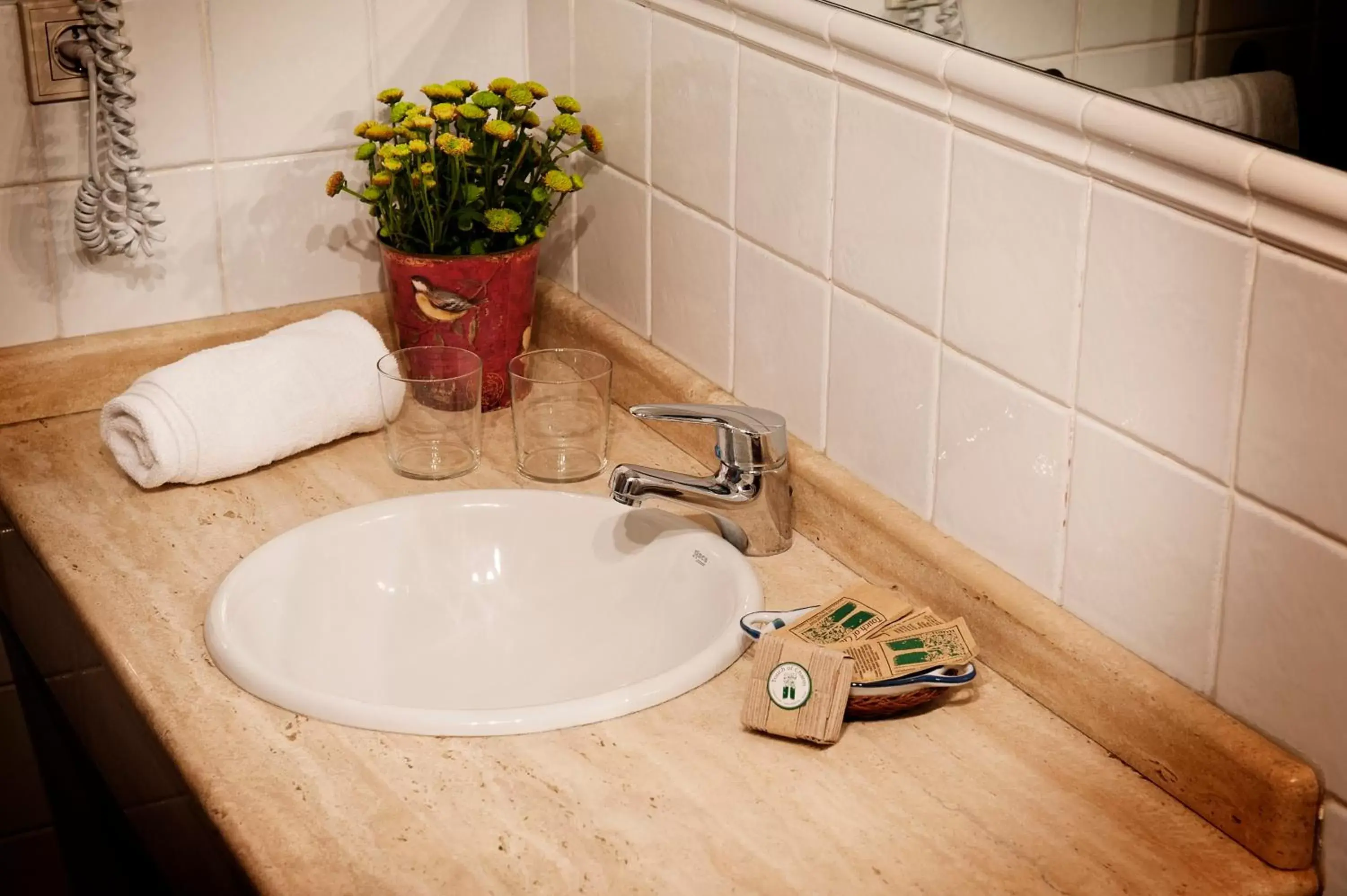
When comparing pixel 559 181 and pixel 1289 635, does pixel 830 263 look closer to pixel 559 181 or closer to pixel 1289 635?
pixel 559 181

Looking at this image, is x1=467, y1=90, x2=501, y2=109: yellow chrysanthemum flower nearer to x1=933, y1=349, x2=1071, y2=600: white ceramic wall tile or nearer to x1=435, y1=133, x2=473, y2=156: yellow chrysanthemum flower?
x1=435, y1=133, x2=473, y2=156: yellow chrysanthemum flower

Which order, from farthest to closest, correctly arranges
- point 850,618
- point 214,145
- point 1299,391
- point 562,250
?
point 562,250 < point 214,145 < point 850,618 < point 1299,391

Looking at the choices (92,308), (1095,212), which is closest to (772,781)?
(1095,212)

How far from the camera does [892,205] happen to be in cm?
112

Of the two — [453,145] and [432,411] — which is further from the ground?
[453,145]

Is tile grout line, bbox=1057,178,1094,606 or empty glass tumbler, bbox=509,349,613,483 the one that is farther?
empty glass tumbler, bbox=509,349,613,483

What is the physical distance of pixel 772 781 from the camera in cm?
97

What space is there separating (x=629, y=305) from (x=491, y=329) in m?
0.14

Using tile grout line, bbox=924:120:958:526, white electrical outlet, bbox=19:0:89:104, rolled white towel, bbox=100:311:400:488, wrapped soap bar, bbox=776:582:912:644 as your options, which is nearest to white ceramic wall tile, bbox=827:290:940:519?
tile grout line, bbox=924:120:958:526

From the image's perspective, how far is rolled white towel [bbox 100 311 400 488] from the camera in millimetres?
1314

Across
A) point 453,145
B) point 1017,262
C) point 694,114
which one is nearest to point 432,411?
point 453,145

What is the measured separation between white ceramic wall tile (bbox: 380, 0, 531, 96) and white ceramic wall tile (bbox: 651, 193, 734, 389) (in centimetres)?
26

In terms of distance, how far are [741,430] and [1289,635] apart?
1.50 feet

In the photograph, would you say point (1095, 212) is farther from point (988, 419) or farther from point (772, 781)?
point (772, 781)
